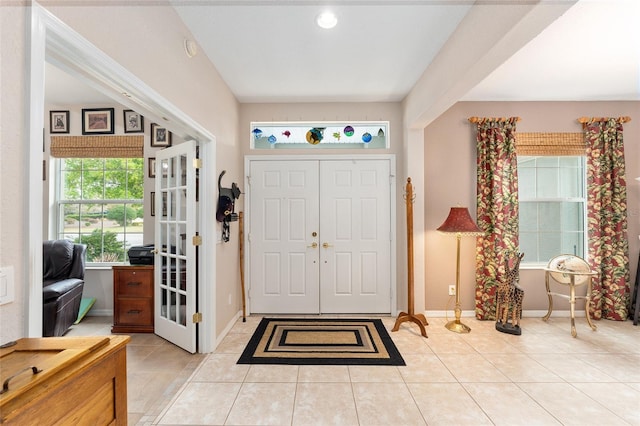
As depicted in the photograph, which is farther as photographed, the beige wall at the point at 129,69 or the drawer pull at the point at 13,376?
the beige wall at the point at 129,69

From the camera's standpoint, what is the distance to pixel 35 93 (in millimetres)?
1020

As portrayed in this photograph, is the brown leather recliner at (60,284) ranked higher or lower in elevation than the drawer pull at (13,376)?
lower

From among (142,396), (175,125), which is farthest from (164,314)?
(175,125)

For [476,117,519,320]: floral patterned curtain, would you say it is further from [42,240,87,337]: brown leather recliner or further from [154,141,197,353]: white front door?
[42,240,87,337]: brown leather recliner

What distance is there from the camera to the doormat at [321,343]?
2613 mm

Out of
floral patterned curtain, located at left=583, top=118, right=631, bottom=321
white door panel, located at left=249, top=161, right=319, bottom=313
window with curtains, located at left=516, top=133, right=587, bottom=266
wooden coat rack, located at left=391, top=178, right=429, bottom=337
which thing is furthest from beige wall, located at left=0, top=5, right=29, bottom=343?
floral patterned curtain, located at left=583, top=118, right=631, bottom=321

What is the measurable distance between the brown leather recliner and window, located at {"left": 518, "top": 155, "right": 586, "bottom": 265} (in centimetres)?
520

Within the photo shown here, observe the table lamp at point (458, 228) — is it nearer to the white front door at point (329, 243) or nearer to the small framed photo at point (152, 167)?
the white front door at point (329, 243)

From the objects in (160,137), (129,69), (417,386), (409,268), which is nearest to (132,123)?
(160,137)

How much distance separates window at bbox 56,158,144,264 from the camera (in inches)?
154

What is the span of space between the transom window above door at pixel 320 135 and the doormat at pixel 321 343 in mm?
2172

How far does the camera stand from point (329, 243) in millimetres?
3754

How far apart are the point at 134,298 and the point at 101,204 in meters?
1.57

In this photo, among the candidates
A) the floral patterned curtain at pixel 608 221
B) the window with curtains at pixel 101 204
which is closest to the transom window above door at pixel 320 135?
the window with curtains at pixel 101 204
